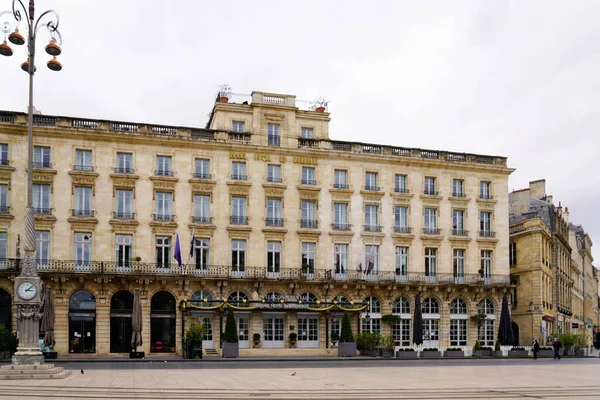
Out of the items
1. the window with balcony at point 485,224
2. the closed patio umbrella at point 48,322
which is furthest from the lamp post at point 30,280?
the window with balcony at point 485,224

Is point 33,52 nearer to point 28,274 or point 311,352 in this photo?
point 28,274

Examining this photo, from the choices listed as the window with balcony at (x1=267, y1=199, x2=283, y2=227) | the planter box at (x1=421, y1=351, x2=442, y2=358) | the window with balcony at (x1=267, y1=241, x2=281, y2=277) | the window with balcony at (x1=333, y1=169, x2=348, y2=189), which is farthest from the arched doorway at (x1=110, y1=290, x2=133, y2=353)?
the planter box at (x1=421, y1=351, x2=442, y2=358)

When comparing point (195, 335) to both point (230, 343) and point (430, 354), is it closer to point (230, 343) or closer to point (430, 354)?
point (230, 343)

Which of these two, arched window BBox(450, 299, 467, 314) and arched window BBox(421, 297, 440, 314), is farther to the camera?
arched window BBox(450, 299, 467, 314)

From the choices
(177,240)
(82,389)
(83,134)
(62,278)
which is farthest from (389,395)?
(83,134)

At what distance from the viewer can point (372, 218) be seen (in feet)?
165

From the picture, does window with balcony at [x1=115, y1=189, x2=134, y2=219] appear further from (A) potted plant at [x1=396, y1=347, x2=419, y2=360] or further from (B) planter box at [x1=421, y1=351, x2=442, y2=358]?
(B) planter box at [x1=421, y1=351, x2=442, y2=358]

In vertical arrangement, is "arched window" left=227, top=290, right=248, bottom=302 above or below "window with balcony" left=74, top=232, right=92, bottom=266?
below

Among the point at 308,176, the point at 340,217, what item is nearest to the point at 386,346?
the point at 340,217

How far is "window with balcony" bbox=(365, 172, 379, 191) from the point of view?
166 ft

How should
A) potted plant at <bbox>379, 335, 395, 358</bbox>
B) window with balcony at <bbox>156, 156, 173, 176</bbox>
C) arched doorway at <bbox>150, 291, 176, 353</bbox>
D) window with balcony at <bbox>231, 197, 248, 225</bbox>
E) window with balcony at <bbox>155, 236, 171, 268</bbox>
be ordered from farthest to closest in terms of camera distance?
window with balcony at <bbox>231, 197, 248, 225</bbox>, window with balcony at <bbox>156, 156, 173, 176</bbox>, window with balcony at <bbox>155, 236, 171, 268</bbox>, arched doorway at <bbox>150, 291, 176, 353</bbox>, potted plant at <bbox>379, 335, 395, 358</bbox>

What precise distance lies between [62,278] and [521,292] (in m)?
35.2

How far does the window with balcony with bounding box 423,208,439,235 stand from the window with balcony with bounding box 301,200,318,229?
822 centimetres

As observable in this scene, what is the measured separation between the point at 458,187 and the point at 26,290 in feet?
118
